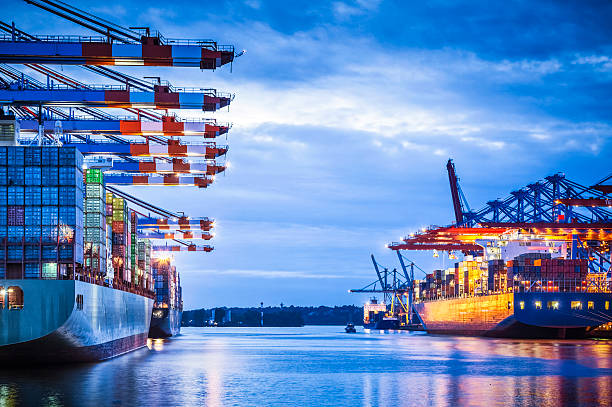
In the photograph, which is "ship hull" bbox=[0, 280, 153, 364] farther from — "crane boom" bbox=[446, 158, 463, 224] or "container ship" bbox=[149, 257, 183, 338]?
"crane boom" bbox=[446, 158, 463, 224]

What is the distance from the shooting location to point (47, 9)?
→ 31141 millimetres

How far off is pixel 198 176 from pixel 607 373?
30393 mm

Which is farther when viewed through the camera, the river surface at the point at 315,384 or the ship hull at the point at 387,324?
the ship hull at the point at 387,324

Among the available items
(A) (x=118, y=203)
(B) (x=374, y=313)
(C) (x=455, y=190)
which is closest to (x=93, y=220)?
(A) (x=118, y=203)

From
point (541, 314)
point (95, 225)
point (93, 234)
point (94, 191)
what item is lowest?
point (541, 314)

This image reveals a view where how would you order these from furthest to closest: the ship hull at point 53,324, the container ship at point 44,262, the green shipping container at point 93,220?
1. the green shipping container at point 93,220
2. the container ship at point 44,262
3. the ship hull at point 53,324

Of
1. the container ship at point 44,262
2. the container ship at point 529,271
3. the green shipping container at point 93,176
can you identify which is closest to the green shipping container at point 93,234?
the green shipping container at point 93,176

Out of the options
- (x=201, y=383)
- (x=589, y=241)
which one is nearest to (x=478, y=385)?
(x=201, y=383)

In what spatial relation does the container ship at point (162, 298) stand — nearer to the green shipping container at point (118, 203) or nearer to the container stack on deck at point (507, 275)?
the container stack on deck at point (507, 275)

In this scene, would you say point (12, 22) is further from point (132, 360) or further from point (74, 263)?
point (132, 360)

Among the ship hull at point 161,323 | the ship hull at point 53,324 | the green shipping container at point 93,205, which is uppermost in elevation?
the green shipping container at point 93,205

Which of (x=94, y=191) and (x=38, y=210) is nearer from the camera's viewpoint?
(x=38, y=210)

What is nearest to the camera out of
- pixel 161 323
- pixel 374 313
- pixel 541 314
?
pixel 541 314

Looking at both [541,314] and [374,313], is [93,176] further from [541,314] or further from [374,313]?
[374,313]
